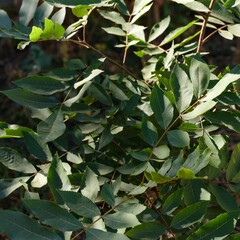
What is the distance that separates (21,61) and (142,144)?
319cm

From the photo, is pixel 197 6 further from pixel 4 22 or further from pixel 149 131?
pixel 4 22

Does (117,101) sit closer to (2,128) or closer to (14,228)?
(2,128)

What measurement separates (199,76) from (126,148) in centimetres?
29

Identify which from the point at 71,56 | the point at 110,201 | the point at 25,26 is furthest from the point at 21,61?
the point at 110,201

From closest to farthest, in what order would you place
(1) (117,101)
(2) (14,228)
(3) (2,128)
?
(2) (14,228) < (3) (2,128) < (1) (117,101)

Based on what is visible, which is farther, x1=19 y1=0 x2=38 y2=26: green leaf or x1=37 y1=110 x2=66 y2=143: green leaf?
x1=19 y1=0 x2=38 y2=26: green leaf

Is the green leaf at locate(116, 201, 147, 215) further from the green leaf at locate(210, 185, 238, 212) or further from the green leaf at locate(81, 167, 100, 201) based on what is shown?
the green leaf at locate(210, 185, 238, 212)

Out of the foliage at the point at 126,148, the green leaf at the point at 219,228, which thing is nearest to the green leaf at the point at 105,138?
the foliage at the point at 126,148

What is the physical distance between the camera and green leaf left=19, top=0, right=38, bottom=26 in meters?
1.43

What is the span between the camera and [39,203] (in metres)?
1.06

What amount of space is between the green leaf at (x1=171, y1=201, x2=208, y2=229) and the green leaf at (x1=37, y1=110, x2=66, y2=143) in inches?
12.4

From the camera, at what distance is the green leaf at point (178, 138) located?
118 cm

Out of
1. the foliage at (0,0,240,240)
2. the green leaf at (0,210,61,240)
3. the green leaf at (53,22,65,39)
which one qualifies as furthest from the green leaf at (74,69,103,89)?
the green leaf at (0,210,61,240)

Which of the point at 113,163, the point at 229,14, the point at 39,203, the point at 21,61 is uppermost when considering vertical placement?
the point at 229,14
